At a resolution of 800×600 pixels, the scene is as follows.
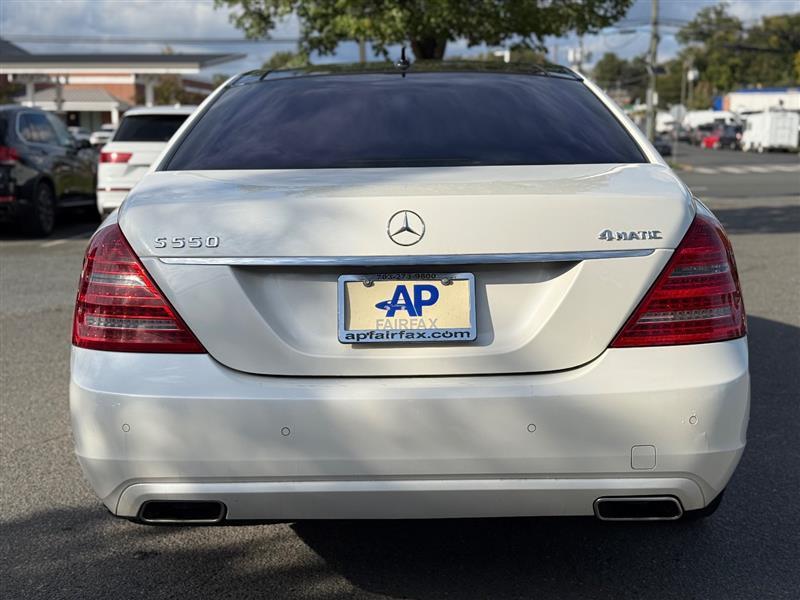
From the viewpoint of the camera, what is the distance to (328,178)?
310cm

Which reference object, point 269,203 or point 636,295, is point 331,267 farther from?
point 636,295

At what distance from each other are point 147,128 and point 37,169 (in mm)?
1534

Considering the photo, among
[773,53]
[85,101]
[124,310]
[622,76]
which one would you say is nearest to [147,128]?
[124,310]

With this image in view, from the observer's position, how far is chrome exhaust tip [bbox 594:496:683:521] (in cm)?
287

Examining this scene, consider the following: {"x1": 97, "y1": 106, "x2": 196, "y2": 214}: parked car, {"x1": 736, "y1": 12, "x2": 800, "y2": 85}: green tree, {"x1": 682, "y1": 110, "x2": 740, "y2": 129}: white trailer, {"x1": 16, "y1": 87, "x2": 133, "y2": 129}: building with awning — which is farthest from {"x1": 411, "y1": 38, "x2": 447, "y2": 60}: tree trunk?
{"x1": 736, "y1": 12, "x2": 800, "y2": 85}: green tree

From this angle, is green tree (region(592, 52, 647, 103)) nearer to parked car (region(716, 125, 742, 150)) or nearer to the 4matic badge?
parked car (region(716, 125, 742, 150))

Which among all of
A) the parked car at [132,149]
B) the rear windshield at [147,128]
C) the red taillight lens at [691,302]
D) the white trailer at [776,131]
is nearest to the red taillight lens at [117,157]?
the parked car at [132,149]

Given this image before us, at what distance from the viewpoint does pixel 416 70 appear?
163 inches

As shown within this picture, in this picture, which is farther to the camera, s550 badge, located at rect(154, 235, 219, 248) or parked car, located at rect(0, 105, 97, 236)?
parked car, located at rect(0, 105, 97, 236)

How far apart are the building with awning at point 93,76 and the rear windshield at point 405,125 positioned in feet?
162

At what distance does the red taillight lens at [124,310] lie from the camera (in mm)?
2852

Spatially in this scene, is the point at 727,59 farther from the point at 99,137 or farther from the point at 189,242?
the point at 189,242

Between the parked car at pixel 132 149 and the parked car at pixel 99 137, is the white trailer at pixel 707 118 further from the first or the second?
the parked car at pixel 132 149

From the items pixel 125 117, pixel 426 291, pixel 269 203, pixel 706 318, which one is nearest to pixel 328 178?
pixel 269 203
